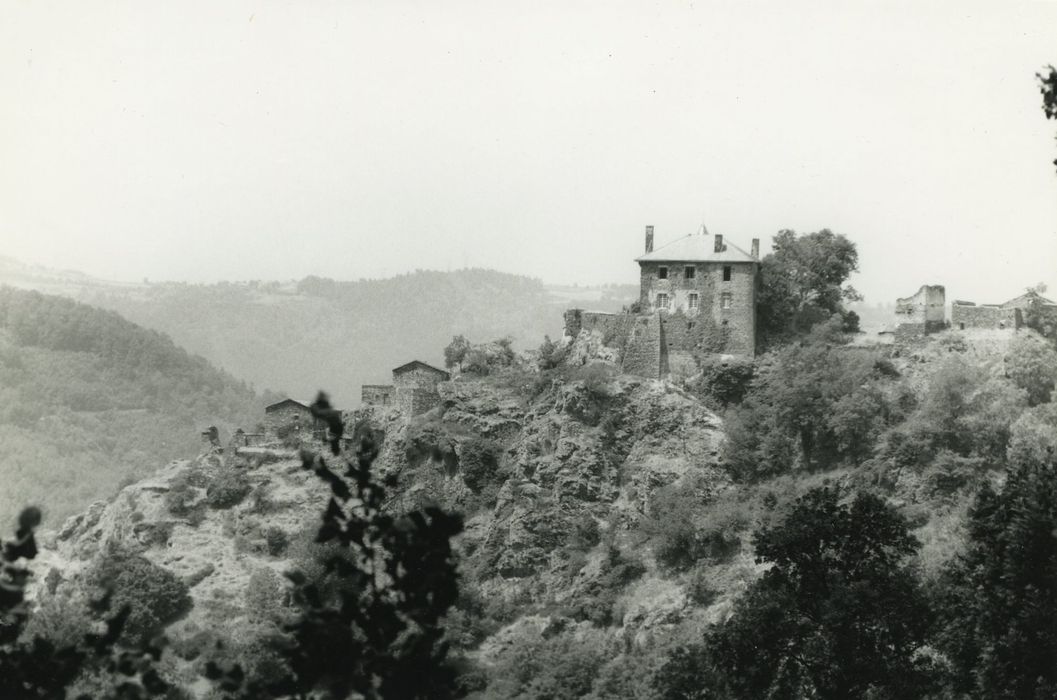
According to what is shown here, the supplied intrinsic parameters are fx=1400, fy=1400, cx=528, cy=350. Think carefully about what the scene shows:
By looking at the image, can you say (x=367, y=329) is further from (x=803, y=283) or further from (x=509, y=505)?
(x=803, y=283)

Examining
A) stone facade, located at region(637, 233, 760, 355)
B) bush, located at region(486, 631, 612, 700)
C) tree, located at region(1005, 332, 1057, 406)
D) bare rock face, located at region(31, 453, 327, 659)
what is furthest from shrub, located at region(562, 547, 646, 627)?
tree, located at region(1005, 332, 1057, 406)

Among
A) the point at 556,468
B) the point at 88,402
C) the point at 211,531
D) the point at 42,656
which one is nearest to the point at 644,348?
the point at 556,468

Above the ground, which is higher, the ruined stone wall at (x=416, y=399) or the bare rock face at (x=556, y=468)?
the ruined stone wall at (x=416, y=399)

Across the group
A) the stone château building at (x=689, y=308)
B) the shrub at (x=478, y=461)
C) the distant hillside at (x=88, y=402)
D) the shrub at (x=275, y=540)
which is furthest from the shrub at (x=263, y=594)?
the distant hillside at (x=88, y=402)

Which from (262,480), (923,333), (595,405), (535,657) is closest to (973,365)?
(923,333)

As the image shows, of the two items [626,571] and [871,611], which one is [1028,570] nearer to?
[871,611]

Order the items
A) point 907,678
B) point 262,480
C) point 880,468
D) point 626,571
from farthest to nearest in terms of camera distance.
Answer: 1. point 262,480
2. point 626,571
3. point 880,468
4. point 907,678

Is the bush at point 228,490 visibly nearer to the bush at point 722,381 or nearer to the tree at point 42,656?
the bush at point 722,381

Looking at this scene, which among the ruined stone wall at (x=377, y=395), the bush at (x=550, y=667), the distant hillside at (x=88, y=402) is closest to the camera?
the bush at (x=550, y=667)
